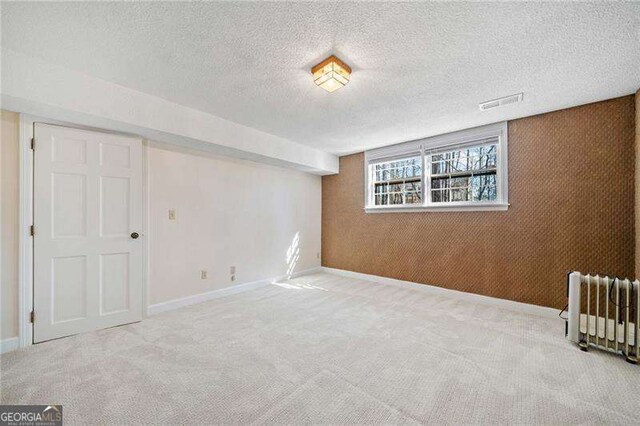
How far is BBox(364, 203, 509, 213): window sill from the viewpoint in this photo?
3.53m

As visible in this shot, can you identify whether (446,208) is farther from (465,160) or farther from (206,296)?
(206,296)

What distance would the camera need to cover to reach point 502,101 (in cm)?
283

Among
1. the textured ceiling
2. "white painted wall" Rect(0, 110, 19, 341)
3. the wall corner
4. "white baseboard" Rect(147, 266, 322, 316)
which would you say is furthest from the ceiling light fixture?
"white baseboard" Rect(147, 266, 322, 316)

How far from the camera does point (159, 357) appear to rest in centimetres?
221

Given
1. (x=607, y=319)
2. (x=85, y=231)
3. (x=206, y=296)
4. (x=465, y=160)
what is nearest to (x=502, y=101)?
(x=465, y=160)

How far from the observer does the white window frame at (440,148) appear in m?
3.47

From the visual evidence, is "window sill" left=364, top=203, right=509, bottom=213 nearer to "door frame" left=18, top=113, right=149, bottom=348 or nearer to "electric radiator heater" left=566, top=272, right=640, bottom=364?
"electric radiator heater" left=566, top=272, right=640, bottom=364

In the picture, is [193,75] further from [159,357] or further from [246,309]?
[246,309]

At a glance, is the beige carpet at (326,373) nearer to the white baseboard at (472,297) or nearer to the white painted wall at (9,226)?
the white baseboard at (472,297)

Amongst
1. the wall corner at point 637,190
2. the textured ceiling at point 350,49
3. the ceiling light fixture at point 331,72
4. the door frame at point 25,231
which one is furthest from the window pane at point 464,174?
the door frame at point 25,231

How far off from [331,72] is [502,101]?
2067mm

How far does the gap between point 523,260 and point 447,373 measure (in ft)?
7.36

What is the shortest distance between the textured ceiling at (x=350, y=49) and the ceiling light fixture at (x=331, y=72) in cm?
8

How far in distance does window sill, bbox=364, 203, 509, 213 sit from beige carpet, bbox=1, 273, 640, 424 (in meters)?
1.43
